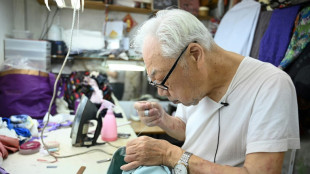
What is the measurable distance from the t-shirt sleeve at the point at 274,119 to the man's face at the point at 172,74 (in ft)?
0.92

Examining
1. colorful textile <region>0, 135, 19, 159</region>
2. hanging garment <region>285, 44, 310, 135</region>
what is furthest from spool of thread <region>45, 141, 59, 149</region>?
hanging garment <region>285, 44, 310, 135</region>

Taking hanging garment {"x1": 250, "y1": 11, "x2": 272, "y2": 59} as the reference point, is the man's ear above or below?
below

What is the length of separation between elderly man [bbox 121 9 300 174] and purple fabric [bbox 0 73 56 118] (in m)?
1.39

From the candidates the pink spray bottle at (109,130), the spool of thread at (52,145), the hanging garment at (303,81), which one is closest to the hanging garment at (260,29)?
the hanging garment at (303,81)

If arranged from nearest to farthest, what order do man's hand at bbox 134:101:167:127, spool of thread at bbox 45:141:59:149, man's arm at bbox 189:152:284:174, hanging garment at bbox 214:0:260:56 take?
man's arm at bbox 189:152:284:174
man's hand at bbox 134:101:167:127
spool of thread at bbox 45:141:59:149
hanging garment at bbox 214:0:260:56

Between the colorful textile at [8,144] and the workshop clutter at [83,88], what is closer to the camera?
the colorful textile at [8,144]

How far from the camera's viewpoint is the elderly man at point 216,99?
83 cm

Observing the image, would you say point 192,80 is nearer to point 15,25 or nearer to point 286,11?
point 286,11

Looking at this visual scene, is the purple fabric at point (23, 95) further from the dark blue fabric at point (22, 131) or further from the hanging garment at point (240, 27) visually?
the hanging garment at point (240, 27)

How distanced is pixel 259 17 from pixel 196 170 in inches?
78.4

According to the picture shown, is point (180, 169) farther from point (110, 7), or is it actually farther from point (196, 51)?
point (110, 7)

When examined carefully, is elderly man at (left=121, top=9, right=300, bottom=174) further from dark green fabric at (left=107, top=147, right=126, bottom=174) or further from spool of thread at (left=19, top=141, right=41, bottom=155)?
spool of thread at (left=19, top=141, right=41, bottom=155)

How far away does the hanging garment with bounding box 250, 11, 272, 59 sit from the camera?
212cm

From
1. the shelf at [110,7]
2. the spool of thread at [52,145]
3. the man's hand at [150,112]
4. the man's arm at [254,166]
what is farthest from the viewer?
the shelf at [110,7]
